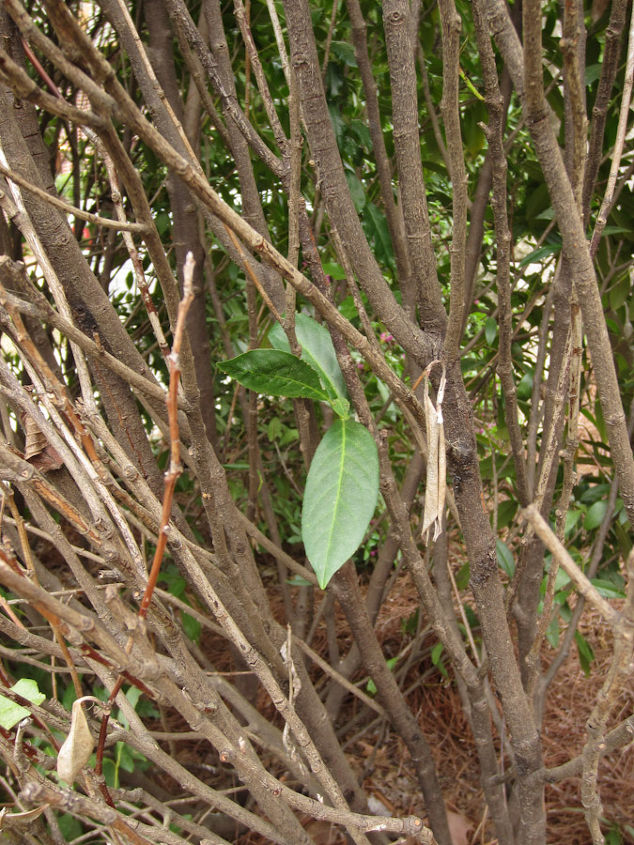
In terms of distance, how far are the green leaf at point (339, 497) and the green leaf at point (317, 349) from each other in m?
0.06

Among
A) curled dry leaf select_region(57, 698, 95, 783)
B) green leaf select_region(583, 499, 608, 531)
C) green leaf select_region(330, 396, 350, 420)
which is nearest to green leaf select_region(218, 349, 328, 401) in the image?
green leaf select_region(330, 396, 350, 420)

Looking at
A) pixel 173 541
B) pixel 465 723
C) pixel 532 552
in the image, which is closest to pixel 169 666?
pixel 173 541

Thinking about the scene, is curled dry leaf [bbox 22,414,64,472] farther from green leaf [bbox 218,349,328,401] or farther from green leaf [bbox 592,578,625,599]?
green leaf [bbox 592,578,625,599]

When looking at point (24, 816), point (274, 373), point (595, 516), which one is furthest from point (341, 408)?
point (595, 516)

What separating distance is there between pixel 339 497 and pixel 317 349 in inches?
7.8

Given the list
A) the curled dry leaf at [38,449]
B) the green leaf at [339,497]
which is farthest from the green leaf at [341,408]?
the curled dry leaf at [38,449]

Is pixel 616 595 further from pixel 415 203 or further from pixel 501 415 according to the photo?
pixel 415 203

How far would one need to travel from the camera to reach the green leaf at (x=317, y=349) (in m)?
0.79

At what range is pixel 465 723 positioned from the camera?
1707mm

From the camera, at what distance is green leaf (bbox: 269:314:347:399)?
787mm

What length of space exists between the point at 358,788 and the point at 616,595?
1.74ft

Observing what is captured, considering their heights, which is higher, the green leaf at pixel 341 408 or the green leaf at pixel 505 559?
the green leaf at pixel 341 408

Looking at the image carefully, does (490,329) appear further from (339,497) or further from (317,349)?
(339,497)

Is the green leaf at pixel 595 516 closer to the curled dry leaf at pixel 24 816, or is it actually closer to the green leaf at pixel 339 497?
the green leaf at pixel 339 497
